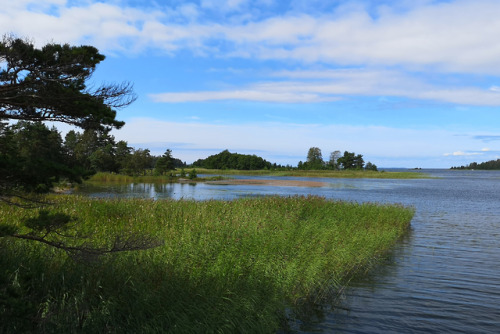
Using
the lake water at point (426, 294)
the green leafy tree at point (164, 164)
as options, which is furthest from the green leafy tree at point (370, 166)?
the lake water at point (426, 294)

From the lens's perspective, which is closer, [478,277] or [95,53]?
[95,53]

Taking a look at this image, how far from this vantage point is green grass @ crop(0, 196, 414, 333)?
6102mm

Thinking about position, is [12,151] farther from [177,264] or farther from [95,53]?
[177,264]

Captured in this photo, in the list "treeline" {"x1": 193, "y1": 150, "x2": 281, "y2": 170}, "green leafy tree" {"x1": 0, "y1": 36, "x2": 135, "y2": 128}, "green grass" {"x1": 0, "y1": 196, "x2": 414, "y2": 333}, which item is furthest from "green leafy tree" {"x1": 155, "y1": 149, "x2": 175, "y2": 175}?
"treeline" {"x1": 193, "y1": 150, "x2": 281, "y2": 170}

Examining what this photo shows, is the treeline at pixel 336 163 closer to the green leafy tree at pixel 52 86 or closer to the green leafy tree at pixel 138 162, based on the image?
the green leafy tree at pixel 138 162

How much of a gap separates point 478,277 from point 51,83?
523 inches

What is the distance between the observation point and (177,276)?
783 cm

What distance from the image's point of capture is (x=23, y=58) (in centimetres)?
570

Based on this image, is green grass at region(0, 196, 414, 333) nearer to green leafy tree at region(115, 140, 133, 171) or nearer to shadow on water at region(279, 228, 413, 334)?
shadow on water at region(279, 228, 413, 334)

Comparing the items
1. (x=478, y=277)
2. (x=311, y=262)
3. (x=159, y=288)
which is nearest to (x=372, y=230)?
(x=478, y=277)

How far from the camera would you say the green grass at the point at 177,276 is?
6.10m

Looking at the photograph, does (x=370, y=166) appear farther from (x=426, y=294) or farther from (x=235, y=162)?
(x=426, y=294)

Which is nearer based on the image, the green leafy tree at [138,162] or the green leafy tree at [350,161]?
the green leafy tree at [138,162]

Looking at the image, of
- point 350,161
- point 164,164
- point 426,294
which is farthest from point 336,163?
point 426,294
